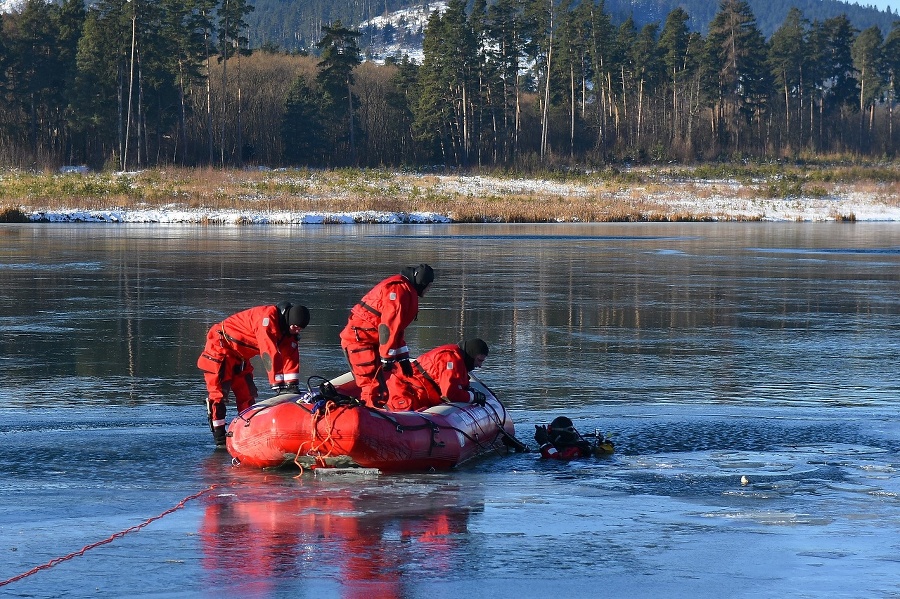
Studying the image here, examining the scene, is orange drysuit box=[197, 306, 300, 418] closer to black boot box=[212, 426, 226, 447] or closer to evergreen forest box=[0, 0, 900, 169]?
black boot box=[212, 426, 226, 447]

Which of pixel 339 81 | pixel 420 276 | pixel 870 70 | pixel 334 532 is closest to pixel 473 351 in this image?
pixel 420 276

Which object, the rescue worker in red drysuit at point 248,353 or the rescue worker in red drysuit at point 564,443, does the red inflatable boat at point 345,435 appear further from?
the rescue worker in red drysuit at point 564,443

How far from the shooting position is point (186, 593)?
244 inches

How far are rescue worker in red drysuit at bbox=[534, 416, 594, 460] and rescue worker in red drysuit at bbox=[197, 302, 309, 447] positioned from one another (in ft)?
7.04

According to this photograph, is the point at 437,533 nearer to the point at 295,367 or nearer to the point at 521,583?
the point at 521,583

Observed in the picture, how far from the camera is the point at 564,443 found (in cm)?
973

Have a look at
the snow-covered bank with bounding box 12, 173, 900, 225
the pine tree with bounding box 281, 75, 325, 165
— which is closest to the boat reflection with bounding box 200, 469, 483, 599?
the snow-covered bank with bounding box 12, 173, 900, 225

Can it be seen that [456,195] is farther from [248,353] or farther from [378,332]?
[378,332]

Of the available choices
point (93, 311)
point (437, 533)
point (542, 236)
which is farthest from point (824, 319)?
point (542, 236)

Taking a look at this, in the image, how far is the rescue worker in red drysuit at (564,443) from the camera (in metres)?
9.70

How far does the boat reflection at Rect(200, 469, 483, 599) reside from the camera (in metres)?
6.49

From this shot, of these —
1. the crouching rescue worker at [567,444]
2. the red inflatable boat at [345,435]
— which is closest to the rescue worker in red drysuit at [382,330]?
the red inflatable boat at [345,435]

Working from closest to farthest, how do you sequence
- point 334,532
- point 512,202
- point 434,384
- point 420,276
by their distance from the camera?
point 334,532 < point 420,276 < point 434,384 < point 512,202

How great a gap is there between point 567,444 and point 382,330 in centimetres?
179
